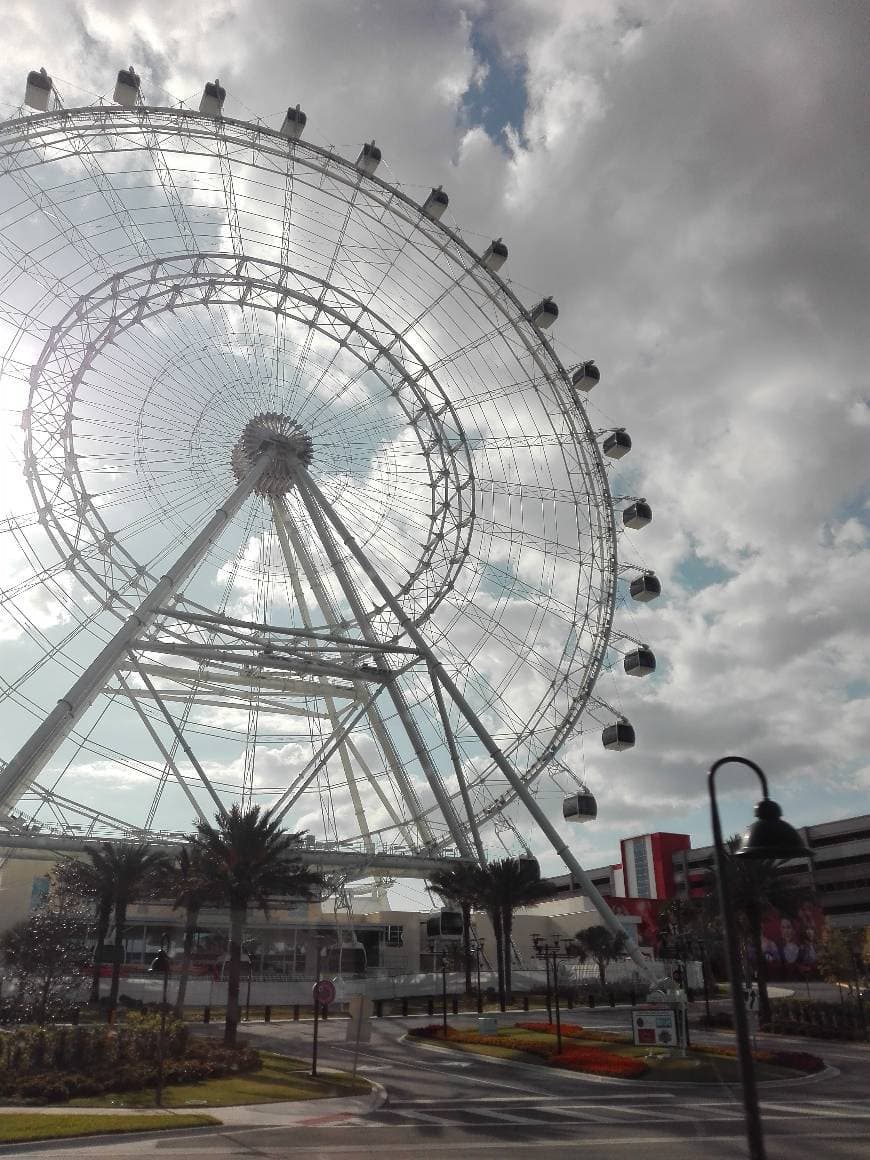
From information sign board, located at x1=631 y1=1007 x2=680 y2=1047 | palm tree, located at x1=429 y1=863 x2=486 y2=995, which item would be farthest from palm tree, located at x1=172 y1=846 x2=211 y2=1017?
information sign board, located at x1=631 y1=1007 x2=680 y2=1047

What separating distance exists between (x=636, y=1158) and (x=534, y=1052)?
17.7m

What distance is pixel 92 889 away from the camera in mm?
51844

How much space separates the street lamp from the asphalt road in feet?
29.8

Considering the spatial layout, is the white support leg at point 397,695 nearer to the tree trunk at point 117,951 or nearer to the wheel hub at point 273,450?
the wheel hub at point 273,450

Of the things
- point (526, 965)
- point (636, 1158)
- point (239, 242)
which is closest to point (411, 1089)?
point (636, 1158)

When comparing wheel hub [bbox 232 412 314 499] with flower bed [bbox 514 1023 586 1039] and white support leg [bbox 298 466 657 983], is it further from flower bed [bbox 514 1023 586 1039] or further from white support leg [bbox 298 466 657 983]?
flower bed [bbox 514 1023 586 1039]

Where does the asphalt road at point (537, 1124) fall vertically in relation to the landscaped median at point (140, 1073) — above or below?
below

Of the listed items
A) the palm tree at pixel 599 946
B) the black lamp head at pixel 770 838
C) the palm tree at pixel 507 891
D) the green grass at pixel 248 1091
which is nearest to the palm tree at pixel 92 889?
the palm tree at pixel 507 891

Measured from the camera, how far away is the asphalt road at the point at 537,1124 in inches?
667

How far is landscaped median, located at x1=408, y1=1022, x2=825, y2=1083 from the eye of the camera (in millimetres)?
29047

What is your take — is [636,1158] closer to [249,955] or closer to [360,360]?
[360,360]

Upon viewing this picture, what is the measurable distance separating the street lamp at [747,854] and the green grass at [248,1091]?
16.3 metres

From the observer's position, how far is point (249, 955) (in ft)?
211

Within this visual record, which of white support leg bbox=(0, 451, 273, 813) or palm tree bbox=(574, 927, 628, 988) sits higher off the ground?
white support leg bbox=(0, 451, 273, 813)
